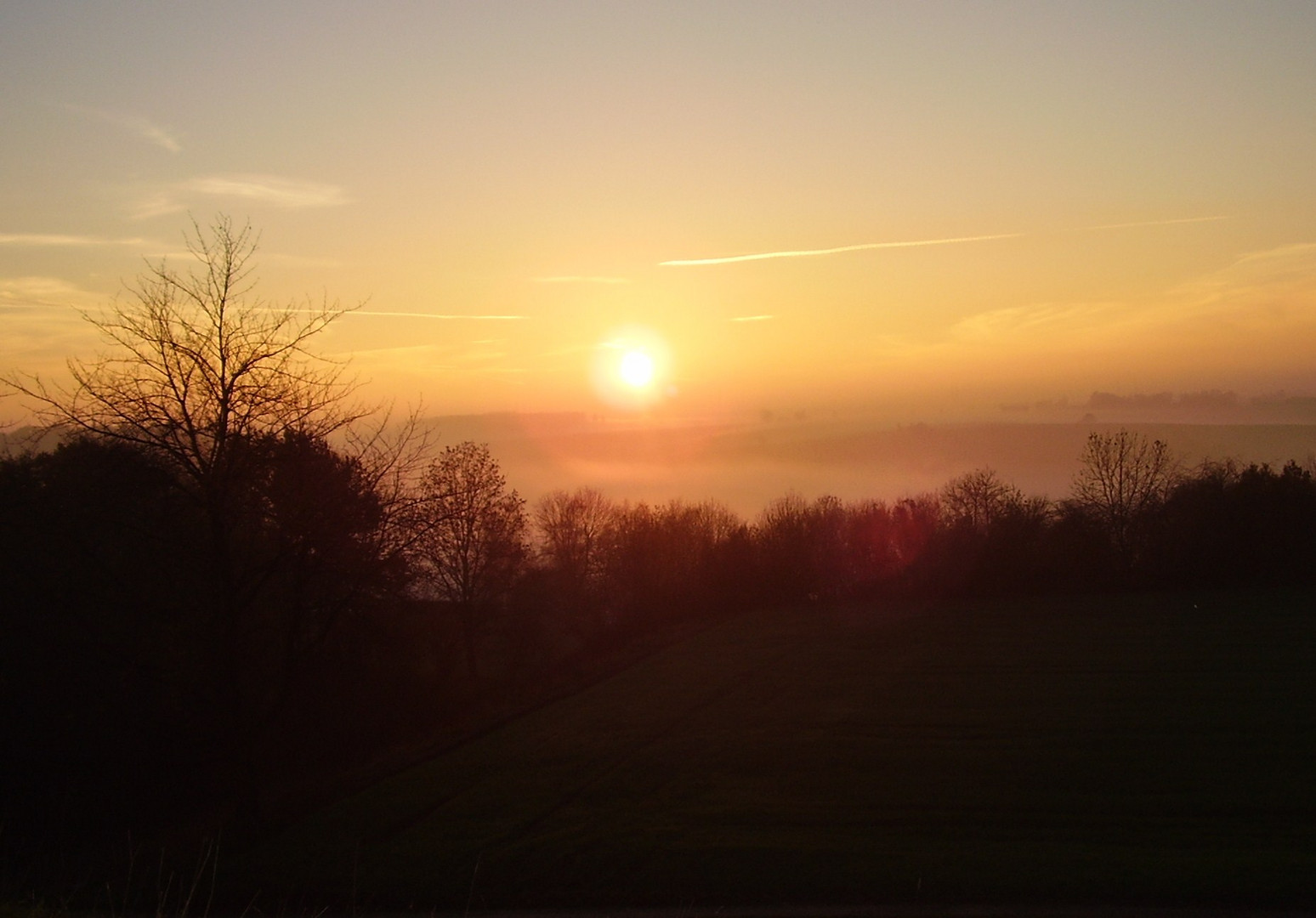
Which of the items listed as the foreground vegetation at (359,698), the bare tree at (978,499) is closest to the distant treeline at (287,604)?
the foreground vegetation at (359,698)

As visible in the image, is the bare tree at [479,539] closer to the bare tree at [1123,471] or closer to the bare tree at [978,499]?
the bare tree at [978,499]

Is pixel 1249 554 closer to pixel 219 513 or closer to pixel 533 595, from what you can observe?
pixel 533 595

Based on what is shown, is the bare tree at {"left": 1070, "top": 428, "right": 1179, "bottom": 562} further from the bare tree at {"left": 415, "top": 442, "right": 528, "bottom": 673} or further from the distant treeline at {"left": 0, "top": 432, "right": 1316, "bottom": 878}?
the bare tree at {"left": 415, "top": 442, "right": 528, "bottom": 673}

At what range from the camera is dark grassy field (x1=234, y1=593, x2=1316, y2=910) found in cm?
1437

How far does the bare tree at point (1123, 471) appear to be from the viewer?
6738 cm

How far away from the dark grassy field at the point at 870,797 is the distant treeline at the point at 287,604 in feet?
12.6

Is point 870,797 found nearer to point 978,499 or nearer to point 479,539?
point 479,539

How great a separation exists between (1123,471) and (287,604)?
68121 millimetres

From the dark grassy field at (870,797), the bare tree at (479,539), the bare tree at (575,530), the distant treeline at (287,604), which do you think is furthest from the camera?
the bare tree at (575,530)

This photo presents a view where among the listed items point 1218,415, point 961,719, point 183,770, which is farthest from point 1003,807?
point 1218,415

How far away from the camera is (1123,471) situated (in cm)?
7212

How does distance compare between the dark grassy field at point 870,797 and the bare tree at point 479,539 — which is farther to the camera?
the bare tree at point 479,539

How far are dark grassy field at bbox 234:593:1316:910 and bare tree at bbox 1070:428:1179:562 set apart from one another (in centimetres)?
3436

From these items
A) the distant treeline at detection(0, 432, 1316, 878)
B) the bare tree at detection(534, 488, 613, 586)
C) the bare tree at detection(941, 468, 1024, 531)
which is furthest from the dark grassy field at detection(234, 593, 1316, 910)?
the bare tree at detection(534, 488, 613, 586)
